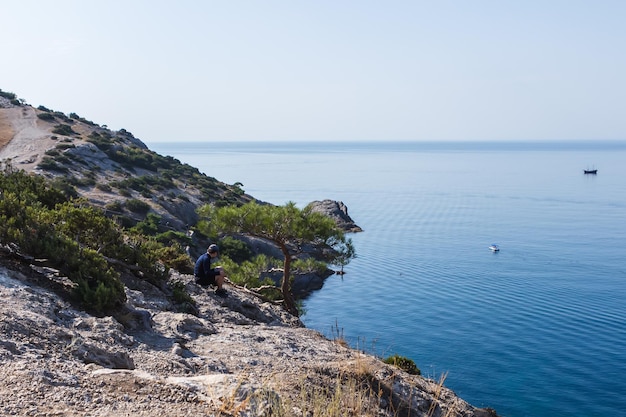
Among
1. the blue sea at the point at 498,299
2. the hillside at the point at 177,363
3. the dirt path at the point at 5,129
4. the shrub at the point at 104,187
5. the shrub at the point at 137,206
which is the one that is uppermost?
the dirt path at the point at 5,129

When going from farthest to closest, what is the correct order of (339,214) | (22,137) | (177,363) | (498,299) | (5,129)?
(339,214)
(5,129)
(22,137)
(498,299)
(177,363)

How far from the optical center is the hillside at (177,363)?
760cm

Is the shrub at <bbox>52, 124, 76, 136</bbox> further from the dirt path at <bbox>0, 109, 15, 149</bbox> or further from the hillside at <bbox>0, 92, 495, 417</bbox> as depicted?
the hillside at <bbox>0, 92, 495, 417</bbox>

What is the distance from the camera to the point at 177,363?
10844 millimetres

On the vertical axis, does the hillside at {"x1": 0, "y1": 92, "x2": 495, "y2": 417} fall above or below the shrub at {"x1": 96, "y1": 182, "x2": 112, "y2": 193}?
above

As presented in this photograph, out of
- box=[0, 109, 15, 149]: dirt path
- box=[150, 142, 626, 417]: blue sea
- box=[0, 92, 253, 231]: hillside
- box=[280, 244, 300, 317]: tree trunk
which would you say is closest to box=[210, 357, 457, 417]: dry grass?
box=[150, 142, 626, 417]: blue sea

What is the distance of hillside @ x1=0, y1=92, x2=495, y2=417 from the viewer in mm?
7598

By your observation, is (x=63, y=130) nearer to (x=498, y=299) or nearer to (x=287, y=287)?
(x=498, y=299)

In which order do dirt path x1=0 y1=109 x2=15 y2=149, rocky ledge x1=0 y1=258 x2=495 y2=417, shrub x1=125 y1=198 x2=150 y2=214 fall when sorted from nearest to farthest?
rocky ledge x1=0 y1=258 x2=495 y2=417, shrub x1=125 y1=198 x2=150 y2=214, dirt path x1=0 y1=109 x2=15 y2=149

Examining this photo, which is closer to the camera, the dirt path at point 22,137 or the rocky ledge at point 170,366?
the rocky ledge at point 170,366

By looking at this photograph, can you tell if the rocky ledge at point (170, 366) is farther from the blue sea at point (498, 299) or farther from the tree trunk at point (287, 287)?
the tree trunk at point (287, 287)

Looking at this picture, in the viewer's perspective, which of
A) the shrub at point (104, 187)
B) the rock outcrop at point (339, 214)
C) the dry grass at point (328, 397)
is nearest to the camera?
the dry grass at point (328, 397)

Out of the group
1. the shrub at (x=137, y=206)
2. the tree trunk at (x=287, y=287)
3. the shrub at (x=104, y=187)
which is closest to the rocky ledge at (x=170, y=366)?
the tree trunk at (x=287, y=287)

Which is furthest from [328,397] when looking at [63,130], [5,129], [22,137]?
[5,129]
